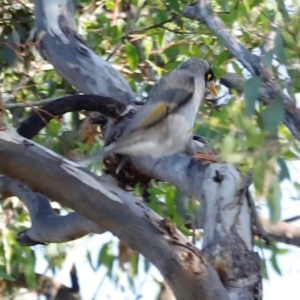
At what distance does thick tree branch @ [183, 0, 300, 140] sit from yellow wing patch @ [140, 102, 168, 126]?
0.35 m

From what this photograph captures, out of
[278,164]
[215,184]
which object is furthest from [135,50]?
[278,164]

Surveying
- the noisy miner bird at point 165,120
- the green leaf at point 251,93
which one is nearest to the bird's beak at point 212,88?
the noisy miner bird at point 165,120

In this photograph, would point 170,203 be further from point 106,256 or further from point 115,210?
point 115,210

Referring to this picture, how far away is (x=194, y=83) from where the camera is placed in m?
3.63

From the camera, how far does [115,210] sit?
98.3 inches

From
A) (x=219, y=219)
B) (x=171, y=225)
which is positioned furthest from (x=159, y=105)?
(x=171, y=225)

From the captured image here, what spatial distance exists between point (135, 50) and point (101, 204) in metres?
1.95

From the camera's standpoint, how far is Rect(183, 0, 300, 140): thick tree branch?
252 cm

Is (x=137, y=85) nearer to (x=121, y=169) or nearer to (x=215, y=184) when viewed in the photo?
(x=121, y=169)

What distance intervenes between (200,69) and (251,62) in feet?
2.43

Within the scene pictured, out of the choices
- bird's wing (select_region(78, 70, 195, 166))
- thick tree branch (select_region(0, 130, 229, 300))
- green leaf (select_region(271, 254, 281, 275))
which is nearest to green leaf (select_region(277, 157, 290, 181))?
thick tree branch (select_region(0, 130, 229, 300))

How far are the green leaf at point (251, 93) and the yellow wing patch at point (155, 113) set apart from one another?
1.01 metres

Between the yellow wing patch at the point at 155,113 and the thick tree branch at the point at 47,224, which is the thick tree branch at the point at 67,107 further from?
the thick tree branch at the point at 47,224

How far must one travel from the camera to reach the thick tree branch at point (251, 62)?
8.25ft
